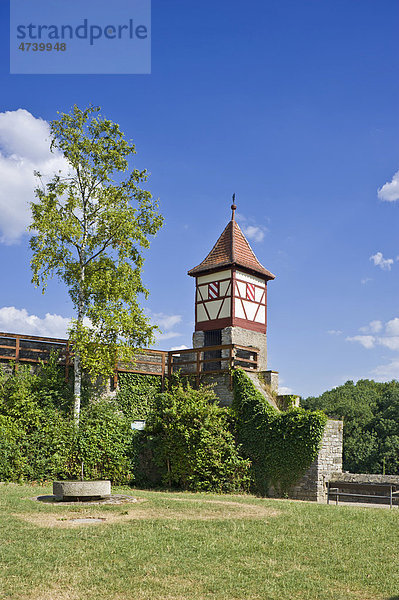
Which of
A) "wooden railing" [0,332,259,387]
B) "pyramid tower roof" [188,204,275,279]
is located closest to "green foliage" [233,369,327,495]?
"wooden railing" [0,332,259,387]

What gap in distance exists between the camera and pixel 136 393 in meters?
17.8

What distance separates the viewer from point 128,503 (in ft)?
35.5

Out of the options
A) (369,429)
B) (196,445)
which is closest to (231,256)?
(196,445)

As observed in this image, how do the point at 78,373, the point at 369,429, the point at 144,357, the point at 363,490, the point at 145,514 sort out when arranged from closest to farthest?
the point at 145,514
the point at 363,490
the point at 78,373
the point at 144,357
the point at 369,429

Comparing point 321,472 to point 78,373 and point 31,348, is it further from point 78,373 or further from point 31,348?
point 31,348

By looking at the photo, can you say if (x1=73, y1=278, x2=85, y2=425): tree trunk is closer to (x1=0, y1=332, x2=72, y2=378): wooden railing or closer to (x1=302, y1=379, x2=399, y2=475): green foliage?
(x1=0, y1=332, x2=72, y2=378): wooden railing

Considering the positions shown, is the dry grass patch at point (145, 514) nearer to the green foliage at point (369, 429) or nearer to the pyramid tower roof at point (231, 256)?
the pyramid tower roof at point (231, 256)

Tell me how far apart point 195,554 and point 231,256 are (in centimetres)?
1600

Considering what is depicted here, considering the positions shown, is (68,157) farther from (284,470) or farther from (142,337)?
(284,470)

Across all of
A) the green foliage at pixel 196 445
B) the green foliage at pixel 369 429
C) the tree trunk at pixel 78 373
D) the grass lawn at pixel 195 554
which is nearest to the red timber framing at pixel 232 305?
the green foliage at pixel 196 445

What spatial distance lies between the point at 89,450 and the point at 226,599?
33.7 ft

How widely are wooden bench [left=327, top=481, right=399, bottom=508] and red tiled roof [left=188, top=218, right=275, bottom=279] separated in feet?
31.9

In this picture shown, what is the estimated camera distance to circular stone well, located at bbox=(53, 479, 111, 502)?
10.8 meters

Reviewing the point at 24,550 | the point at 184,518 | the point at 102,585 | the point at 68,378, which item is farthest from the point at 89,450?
the point at 102,585
